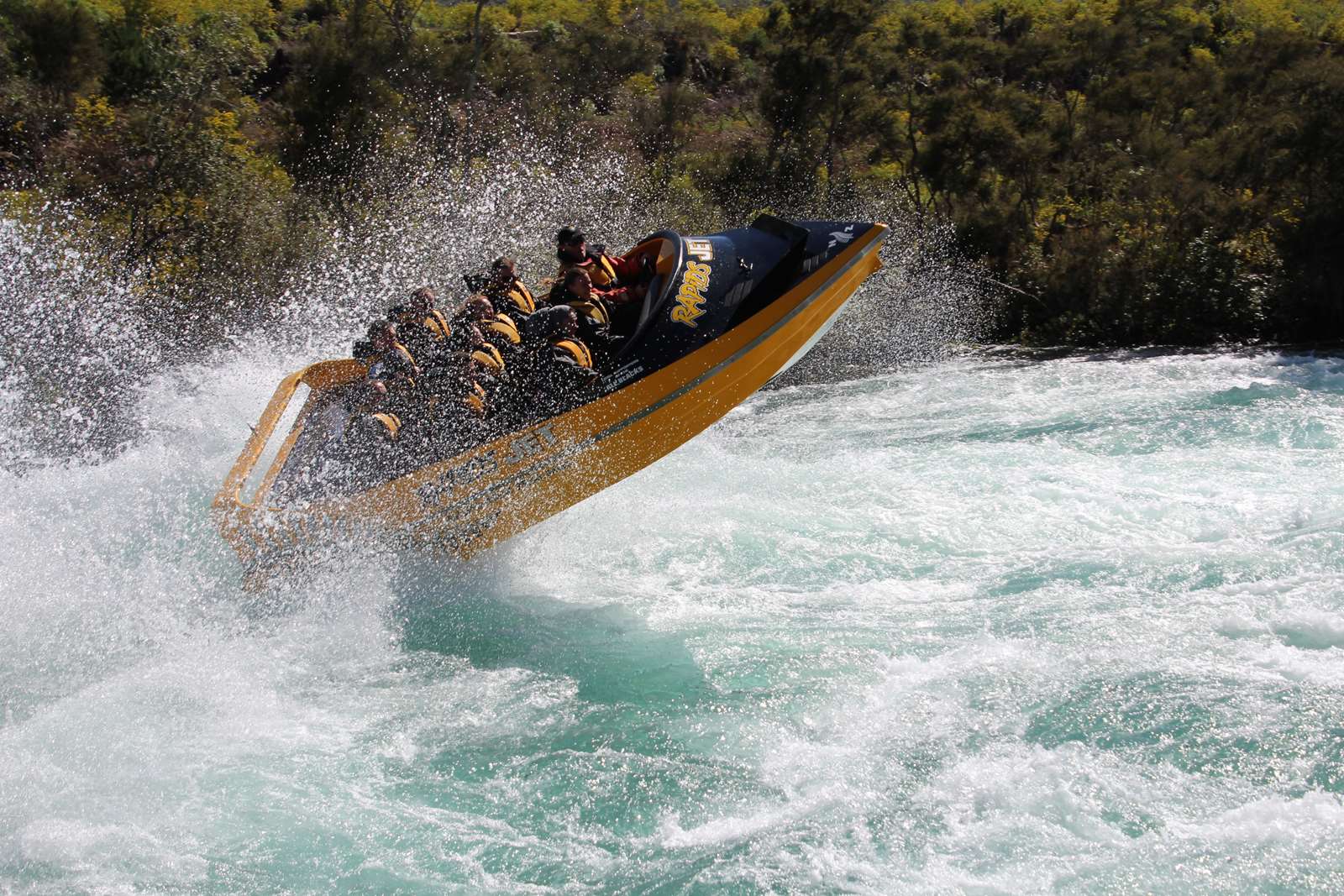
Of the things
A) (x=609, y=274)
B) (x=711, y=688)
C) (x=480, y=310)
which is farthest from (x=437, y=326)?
(x=711, y=688)

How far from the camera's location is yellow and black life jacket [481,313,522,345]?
6668 mm

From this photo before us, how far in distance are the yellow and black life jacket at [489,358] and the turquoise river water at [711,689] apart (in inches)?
43.4

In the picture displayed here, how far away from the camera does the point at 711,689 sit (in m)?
5.61

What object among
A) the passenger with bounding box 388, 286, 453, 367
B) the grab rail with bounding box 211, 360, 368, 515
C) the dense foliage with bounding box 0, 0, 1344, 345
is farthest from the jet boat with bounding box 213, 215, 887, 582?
the dense foliage with bounding box 0, 0, 1344, 345

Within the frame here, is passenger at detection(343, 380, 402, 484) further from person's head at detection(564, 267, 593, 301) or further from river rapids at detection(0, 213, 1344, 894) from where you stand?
person's head at detection(564, 267, 593, 301)

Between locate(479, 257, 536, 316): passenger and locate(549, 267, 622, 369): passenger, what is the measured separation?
10.2 inches

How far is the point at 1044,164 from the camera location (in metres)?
16.8

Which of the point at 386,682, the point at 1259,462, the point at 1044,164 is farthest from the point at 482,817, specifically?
the point at 1044,164

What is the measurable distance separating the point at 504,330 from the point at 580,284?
2.00 feet

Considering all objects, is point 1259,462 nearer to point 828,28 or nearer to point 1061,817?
point 1061,817

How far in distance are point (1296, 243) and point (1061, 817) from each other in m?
11.0

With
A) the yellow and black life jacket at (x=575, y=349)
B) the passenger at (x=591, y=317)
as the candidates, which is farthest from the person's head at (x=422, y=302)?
the yellow and black life jacket at (x=575, y=349)

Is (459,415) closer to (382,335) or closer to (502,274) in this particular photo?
(382,335)

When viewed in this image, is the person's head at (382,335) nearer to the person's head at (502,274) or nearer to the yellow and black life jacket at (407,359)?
the yellow and black life jacket at (407,359)
